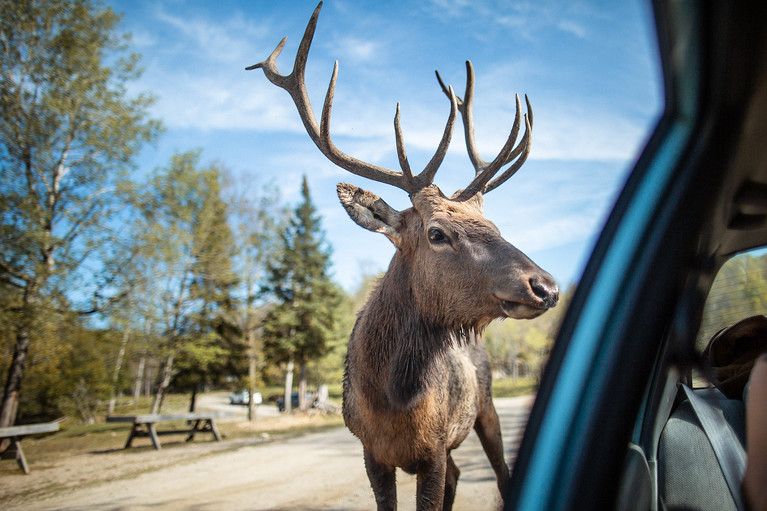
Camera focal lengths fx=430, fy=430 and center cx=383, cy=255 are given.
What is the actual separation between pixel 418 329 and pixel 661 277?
7.32ft

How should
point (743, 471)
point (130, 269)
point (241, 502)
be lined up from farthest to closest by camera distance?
point (130, 269) → point (241, 502) → point (743, 471)

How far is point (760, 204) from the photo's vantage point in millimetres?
1141

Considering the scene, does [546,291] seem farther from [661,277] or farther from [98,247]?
[98,247]

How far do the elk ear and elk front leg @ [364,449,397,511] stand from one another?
5.75 feet

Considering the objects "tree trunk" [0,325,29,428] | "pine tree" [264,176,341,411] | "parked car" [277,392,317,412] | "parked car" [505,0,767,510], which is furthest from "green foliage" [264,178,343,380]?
"parked car" [505,0,767,510]

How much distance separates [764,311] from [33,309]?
14.7m

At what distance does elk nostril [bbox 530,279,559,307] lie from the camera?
2352 millimetres

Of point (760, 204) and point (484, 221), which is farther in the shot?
point (484, 221)

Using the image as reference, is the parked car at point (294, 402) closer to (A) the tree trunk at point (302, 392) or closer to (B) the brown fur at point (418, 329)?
(A) the tree trunk at point (302, 392)

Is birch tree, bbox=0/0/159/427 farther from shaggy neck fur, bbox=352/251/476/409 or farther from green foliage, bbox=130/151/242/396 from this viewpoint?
shaggy neck fur, bbox=352/251/476/409

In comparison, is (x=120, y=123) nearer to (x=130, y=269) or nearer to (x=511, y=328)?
(x=130, y=269)

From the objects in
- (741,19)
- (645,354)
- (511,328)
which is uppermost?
(741,19)

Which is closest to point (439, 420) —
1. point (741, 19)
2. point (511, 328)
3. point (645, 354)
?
point (511, 328)

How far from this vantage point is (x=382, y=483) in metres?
3.31
